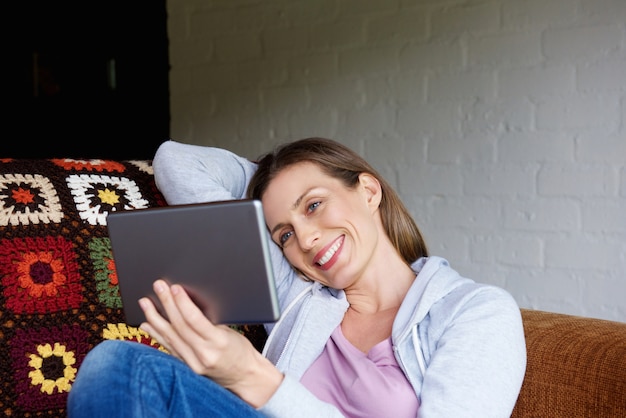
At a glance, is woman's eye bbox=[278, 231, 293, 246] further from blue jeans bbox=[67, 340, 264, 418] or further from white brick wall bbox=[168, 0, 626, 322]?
white brick wall bbox=[168, 0, 626, 322]

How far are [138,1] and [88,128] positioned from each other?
0.55m

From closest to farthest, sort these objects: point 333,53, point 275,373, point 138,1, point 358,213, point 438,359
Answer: point 275,373
point 438,359
point 358,213
point 333,53
point 138,1

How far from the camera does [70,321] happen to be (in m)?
1.06

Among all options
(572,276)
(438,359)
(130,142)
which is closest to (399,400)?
(438,359)

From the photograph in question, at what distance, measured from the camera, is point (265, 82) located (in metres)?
2.45

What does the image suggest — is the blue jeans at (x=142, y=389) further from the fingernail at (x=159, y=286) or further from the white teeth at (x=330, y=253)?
the white teeth at (x=330, y=253)

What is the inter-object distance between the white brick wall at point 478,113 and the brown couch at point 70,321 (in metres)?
0.78

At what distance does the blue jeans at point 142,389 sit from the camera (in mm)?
773

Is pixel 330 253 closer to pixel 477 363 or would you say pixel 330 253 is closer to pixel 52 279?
pixel 477 363

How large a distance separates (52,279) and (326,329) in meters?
0.41

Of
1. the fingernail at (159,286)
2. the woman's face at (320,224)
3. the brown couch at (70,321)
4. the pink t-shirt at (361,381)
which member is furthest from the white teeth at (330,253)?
the fingernail at (159,286)

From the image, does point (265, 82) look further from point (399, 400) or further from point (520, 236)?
point (399, 400)

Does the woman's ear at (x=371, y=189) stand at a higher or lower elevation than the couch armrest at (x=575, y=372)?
higher

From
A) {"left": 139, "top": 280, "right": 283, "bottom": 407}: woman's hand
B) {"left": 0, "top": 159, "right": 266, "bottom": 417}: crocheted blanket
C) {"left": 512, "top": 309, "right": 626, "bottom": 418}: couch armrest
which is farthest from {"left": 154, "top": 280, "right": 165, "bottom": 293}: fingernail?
{"left": 512, "top": 309, "right": 626, "bottom": 418}: couch armrest
